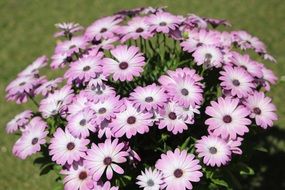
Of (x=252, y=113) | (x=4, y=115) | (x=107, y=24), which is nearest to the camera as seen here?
(x=252, y=113)

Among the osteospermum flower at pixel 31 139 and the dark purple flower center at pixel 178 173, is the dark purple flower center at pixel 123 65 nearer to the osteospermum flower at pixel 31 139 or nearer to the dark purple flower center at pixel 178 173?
the osteospermum flower at pixel 31 139

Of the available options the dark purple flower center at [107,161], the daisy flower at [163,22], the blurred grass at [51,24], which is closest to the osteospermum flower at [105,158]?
the dark purple flower center at [107,161]

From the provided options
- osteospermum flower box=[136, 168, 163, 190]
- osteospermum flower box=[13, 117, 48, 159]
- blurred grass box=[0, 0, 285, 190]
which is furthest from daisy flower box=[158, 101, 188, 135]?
blurred grass box=[0, 0, 285, 190]

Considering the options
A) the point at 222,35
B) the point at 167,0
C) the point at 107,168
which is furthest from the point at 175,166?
the point at 167,0

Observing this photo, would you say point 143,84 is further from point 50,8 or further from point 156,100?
point 50,8

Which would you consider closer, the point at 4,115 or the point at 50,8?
the point at 4,115

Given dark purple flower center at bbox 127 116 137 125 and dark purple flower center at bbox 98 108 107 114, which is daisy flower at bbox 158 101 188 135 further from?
dark purple flower center at bbox 98 108 107 114

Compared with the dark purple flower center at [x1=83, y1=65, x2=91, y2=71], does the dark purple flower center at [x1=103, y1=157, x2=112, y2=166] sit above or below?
below
